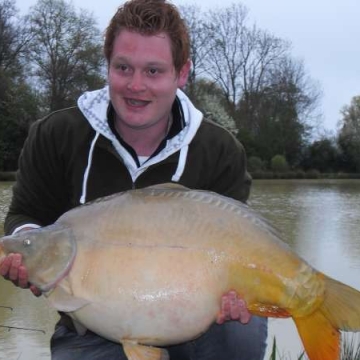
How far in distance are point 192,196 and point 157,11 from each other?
20.2 inches

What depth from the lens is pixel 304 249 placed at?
20.2 ft

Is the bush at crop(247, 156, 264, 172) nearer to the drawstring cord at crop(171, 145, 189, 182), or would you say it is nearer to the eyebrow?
the drawstring cord at crop(171, 145, 189, 182)

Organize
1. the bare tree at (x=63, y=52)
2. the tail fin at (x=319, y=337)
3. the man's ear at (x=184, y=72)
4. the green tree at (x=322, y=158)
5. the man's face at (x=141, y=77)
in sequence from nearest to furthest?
the tail fin at (x=319, y=337), the man's face at (x=141, y=77), the man's ear at (x=184, y=72), the bare tree at (x=63, y=52), the green tree at (x=322, y=158)

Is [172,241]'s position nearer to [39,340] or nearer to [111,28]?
[111,28]

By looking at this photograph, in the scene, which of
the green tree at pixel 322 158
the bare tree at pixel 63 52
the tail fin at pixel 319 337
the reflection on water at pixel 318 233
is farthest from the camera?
the green tree at pixel 322 158

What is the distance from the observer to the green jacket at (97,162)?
1.87m

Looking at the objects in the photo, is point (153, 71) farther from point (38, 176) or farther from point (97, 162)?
point (38, 176)

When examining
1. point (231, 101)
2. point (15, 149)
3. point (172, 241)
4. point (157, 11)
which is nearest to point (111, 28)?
point (157, 11)

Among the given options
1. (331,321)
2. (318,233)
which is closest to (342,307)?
(331,321)

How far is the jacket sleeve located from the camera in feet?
6.22

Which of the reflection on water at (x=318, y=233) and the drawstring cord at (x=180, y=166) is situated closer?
the drawstring cord at (x=180, y=166)

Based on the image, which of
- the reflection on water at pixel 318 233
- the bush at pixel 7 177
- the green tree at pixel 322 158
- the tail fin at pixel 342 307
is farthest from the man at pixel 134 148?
the green tree at pixel 322 158

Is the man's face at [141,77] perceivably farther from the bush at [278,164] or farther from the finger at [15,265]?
the bush at [278,164]

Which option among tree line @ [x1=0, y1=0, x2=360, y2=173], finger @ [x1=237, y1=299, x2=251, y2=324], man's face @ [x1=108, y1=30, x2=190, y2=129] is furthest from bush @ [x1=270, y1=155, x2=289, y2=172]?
finger @ [x1=237, y1=299, x2=251, y2=324]
